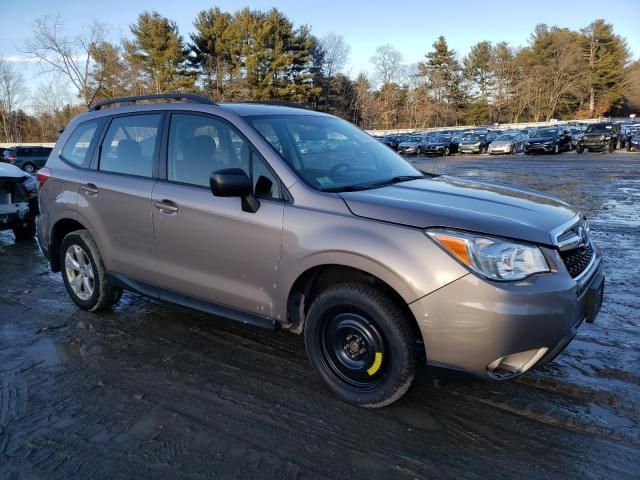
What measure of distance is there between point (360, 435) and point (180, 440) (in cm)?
101

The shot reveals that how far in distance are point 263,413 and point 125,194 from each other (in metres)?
2.14

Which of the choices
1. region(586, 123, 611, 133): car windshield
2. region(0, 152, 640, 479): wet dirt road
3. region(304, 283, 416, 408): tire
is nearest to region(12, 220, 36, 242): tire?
region(0, 152, 640, 479): wet dirt road

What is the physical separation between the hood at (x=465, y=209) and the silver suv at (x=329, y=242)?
0.01 m

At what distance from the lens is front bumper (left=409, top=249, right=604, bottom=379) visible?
2.61m

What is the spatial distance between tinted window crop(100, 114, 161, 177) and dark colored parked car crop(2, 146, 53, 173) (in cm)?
2449

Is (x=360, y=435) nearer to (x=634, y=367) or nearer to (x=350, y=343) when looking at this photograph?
(x=350, y=343)

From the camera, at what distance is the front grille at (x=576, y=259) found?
289 cm

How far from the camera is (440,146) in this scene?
121ft

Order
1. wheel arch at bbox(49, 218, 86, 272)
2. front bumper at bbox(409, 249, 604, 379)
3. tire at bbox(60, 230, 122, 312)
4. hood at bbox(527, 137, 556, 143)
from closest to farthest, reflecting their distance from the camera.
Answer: front bumper at bbox(409, 249, 604, 379) < tire at bbox(60, 230, 122, 312) < wheel arch at bbox(49, 218, 86, 272) < hood at bbox(527, 137, 556, 143)

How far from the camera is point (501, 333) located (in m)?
2.63

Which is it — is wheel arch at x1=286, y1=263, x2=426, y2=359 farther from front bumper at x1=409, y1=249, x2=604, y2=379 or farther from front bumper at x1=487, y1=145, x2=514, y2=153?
front bumper at x1=487, y1=145, x2=514, y2=153

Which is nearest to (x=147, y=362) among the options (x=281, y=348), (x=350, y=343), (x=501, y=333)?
(x=281, y=348)

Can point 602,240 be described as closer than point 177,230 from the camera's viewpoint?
No

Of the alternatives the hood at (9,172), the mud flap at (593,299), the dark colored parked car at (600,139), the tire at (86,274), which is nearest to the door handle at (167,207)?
the tire at (86,274)
